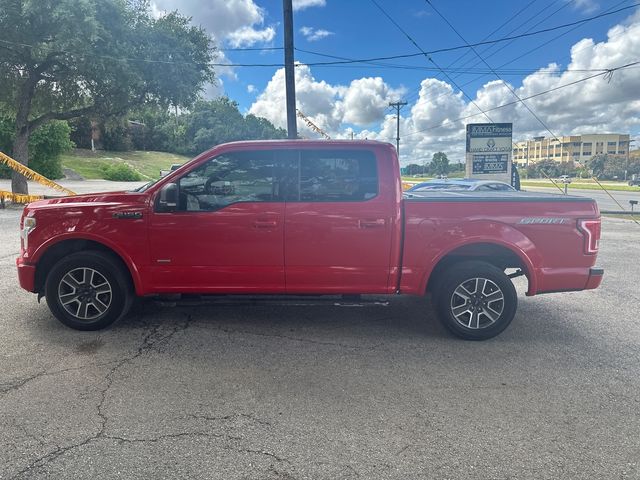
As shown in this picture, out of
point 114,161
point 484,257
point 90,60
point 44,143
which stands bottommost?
point 484,257

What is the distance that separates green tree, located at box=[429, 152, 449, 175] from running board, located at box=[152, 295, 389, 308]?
99666 mm

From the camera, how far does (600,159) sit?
7675 centimetres

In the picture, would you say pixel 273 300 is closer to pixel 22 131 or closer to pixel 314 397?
pixel 314 397

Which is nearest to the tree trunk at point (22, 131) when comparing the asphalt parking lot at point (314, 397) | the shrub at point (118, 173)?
the asphalt parking lot at point (314, 397)

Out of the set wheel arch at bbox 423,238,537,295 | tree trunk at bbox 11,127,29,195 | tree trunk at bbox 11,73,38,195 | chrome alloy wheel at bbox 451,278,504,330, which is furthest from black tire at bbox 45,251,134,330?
tree trunk at bbox 11,127,29,195

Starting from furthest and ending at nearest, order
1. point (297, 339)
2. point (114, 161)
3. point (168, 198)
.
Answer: point (114, 161)
point (297, 339)
point (168, 198)

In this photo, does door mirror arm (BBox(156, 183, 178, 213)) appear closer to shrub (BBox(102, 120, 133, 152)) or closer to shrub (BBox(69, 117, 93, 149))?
shrub (BBox(69, 117, 93, 149))

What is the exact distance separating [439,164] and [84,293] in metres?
105

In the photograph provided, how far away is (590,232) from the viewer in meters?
4.19

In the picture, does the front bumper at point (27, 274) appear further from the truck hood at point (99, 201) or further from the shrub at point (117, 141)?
the shrub at point (117, 141)

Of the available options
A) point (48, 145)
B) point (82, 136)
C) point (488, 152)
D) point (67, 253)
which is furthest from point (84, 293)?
point (82, 136)

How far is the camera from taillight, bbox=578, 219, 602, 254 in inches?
165

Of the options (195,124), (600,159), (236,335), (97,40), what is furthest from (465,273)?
(600,159)

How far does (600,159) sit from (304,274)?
90.1m
